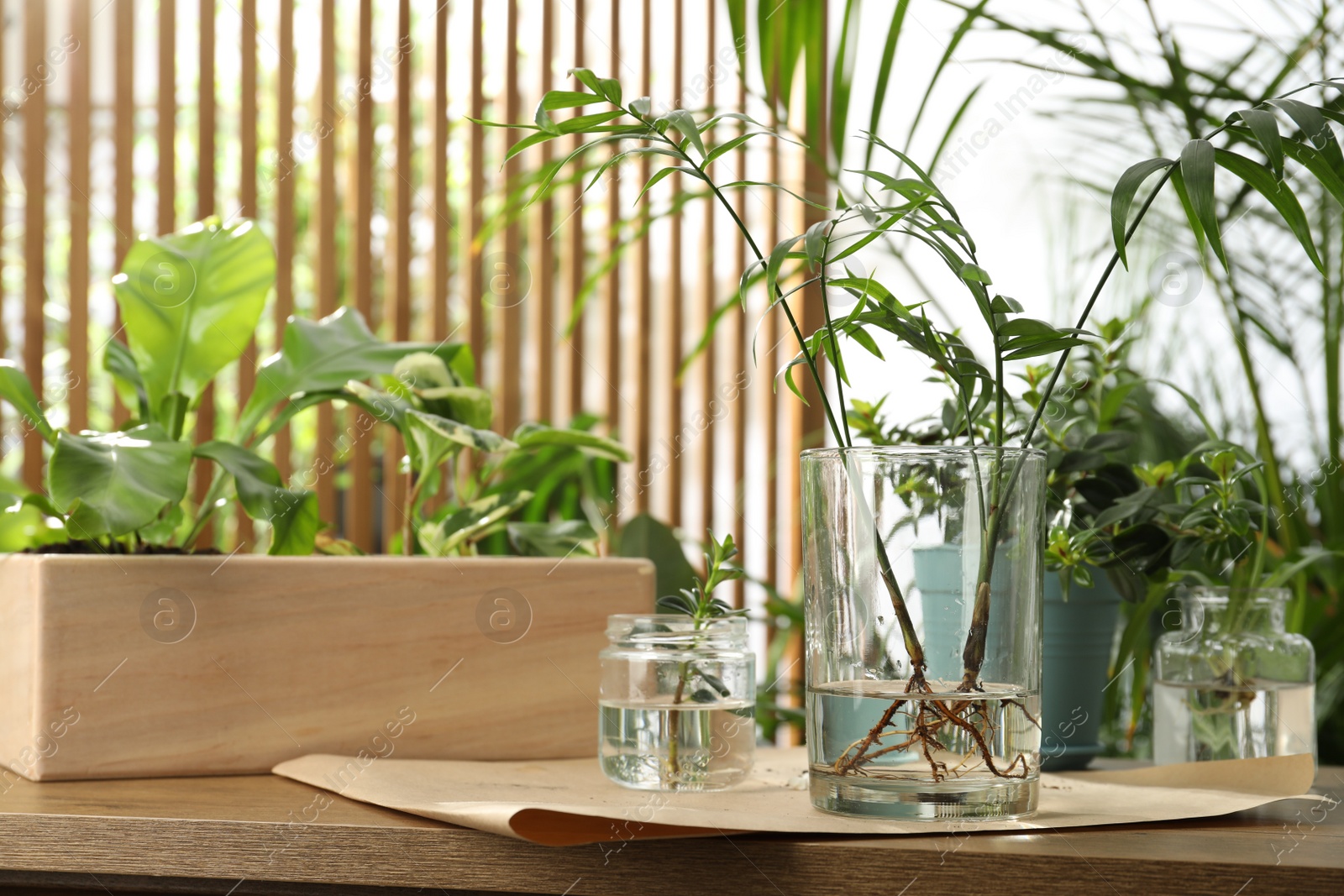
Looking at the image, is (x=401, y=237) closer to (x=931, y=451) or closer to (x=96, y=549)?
(x=96, y=549)

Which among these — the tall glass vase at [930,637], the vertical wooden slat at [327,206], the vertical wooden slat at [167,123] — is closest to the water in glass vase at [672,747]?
the tall glass vase at [930,637]

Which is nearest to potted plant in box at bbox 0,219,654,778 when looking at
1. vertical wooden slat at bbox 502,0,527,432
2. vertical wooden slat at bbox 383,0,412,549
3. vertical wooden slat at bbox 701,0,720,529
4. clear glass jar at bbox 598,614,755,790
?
clear glass jar at bbox 598,614,755,790

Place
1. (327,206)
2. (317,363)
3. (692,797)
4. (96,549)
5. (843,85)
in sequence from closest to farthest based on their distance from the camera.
A: (692,797) < (96,549) < (317,363) < (843,85) < (327,206)

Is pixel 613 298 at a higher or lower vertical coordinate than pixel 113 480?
higher

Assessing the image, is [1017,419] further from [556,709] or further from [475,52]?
[475,52]

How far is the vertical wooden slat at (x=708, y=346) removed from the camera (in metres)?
1.59

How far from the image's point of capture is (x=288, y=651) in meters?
0.67

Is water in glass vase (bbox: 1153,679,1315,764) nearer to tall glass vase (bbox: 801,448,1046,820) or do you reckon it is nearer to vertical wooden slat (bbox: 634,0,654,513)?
tall glass vase (bbox: 801,448,1046,820)

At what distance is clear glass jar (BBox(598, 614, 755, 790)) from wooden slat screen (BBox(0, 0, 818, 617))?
1.77 feet

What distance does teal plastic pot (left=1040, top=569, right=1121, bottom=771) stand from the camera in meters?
0.71

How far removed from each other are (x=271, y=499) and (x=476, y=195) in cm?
86

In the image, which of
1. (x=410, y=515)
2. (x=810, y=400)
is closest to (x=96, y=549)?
(x=410, y=515)

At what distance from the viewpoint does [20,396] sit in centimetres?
70

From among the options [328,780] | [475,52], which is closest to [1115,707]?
[328,780]
